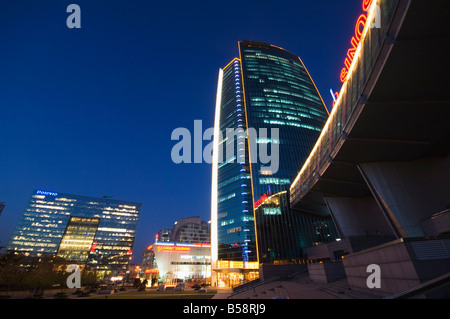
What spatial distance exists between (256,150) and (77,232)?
131m

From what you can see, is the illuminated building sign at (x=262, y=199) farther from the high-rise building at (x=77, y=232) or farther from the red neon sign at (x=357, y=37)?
the high-rise building at (x=77, y=232)

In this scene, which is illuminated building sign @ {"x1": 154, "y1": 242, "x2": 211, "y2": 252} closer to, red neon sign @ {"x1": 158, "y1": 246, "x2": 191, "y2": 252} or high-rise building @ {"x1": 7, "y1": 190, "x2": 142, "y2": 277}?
red neon sign @ {"x1": 158, "y1": 246, "x2": 191, "y2": 252}

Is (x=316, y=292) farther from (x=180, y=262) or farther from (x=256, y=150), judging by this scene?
(x=180, y=262)

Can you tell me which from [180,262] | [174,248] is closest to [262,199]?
[174,248]

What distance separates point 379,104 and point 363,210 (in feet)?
81.9

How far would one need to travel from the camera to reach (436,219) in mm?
18062

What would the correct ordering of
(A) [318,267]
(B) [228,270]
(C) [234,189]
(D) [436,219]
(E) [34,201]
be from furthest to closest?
1. (E) [34,201]
2. (C) [234,189]
3. (B) [228,270]
4. (A) [318,267]
5. (D) [436,219]

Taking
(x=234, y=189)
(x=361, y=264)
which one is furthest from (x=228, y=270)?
(x=361, y=264)

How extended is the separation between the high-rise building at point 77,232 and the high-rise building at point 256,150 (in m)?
100

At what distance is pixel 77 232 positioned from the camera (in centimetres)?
13188

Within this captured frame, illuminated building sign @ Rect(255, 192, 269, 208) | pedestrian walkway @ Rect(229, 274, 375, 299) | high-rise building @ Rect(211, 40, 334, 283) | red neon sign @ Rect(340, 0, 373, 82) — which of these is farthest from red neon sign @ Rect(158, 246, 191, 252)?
red neon sign @ Rect(340, 0, 373, 82)

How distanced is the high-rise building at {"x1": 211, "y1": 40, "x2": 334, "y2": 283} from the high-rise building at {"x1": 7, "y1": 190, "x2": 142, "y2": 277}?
330 ft

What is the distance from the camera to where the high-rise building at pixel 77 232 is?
127 metres

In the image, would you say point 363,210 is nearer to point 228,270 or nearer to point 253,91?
point 228,270
